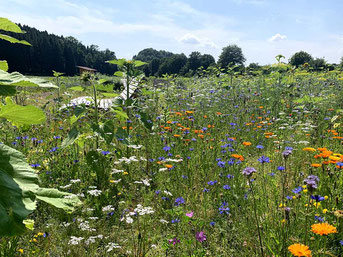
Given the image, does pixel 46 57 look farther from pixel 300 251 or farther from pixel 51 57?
pixel 300 251

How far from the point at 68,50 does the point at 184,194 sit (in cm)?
7005

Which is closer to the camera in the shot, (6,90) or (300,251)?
(6,90)

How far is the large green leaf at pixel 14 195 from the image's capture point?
0.54 meters

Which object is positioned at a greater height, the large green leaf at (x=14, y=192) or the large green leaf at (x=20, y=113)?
the large green leaf at (x=20, y=113)

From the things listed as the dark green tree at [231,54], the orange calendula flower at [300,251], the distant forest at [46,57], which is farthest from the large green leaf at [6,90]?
the dark green tree at [231,54]

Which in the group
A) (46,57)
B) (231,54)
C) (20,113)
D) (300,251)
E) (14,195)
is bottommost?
(300,251)

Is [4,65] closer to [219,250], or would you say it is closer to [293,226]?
[219,250]

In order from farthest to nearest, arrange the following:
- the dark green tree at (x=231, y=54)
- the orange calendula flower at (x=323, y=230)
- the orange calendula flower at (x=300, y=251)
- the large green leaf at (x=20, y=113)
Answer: the dark green tree at (x=231, y=54) → the orange calendula flower at (x=323, y=230) → the orange calendula flower at (x=300, y=251) → the large green leaf at (x=20, y=113)

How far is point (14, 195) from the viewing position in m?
0.55

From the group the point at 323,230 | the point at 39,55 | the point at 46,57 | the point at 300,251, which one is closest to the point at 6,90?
the point at 300,251

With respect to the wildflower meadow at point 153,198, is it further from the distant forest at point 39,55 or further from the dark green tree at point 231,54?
the dark green tree at point 231,54

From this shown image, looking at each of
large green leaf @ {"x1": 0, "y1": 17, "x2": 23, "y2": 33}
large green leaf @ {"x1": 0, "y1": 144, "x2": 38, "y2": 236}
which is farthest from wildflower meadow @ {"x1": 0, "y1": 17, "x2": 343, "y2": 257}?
large green leaf @ {"x1": 0, "y1": 17, "x2": 23, "y2": 33}

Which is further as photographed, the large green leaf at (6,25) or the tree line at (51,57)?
the tree line at (51,57)

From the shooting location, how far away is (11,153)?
25.1 inches
